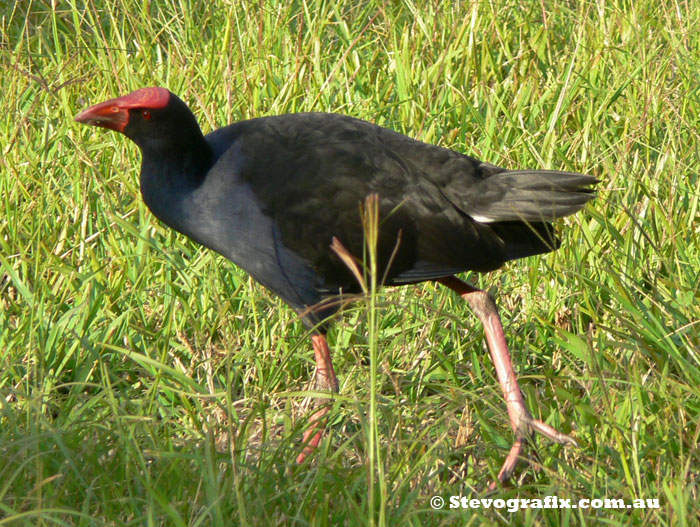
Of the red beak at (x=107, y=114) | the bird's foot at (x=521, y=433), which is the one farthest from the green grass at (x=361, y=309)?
the red beak at (x=107, y=114)

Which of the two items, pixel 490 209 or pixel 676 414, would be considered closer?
pixel 676 414

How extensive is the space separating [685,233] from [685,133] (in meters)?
0.71

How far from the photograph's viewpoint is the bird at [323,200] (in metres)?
2.99

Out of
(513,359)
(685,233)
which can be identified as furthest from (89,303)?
(685,233)

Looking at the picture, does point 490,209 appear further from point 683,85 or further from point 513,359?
point 683,85

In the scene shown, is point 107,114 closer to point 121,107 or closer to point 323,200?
point 121,107

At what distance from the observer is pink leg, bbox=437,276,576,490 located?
2609 mm

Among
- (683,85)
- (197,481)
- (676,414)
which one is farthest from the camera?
(683,85)

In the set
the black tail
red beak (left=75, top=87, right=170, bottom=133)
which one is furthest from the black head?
the black tail

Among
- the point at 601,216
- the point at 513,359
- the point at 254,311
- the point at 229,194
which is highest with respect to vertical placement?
the point at 229,194

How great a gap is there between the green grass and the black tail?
0.14 m

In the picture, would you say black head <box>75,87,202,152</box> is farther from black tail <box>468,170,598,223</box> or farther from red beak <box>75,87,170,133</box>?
black tail <box>468,170,598,223</box>

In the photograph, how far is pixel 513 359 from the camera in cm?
337

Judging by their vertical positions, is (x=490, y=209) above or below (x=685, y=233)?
above
